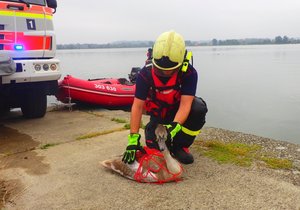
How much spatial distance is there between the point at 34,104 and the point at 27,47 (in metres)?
1.23

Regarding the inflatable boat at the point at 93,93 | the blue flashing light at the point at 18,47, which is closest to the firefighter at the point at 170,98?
the blue flashing light at the point at 18,47

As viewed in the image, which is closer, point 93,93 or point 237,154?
point 237,154

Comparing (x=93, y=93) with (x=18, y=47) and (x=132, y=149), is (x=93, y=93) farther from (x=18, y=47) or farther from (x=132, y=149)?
(x=132, y=149)

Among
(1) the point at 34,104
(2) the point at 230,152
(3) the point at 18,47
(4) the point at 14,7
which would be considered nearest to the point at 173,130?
(2) the point at 230,152

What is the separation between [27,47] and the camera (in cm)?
487

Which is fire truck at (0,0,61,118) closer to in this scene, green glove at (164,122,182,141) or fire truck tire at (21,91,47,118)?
fire truck tire at (21,91,47,118)

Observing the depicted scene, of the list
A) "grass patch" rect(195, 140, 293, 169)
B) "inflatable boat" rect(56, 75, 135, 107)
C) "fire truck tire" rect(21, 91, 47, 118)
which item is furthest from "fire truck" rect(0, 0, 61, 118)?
"grass patch" rect(195, 140, 293, 169)

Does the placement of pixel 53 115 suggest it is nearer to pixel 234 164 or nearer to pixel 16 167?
pixel 16 167

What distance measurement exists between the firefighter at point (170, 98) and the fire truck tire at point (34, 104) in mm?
2756

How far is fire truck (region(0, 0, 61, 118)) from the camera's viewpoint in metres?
4.63

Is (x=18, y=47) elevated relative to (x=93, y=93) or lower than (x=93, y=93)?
elevated

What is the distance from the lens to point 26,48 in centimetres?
486

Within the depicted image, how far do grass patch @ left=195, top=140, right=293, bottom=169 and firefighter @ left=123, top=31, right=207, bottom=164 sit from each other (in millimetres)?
400

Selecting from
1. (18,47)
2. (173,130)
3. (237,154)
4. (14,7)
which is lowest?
(237,154)
